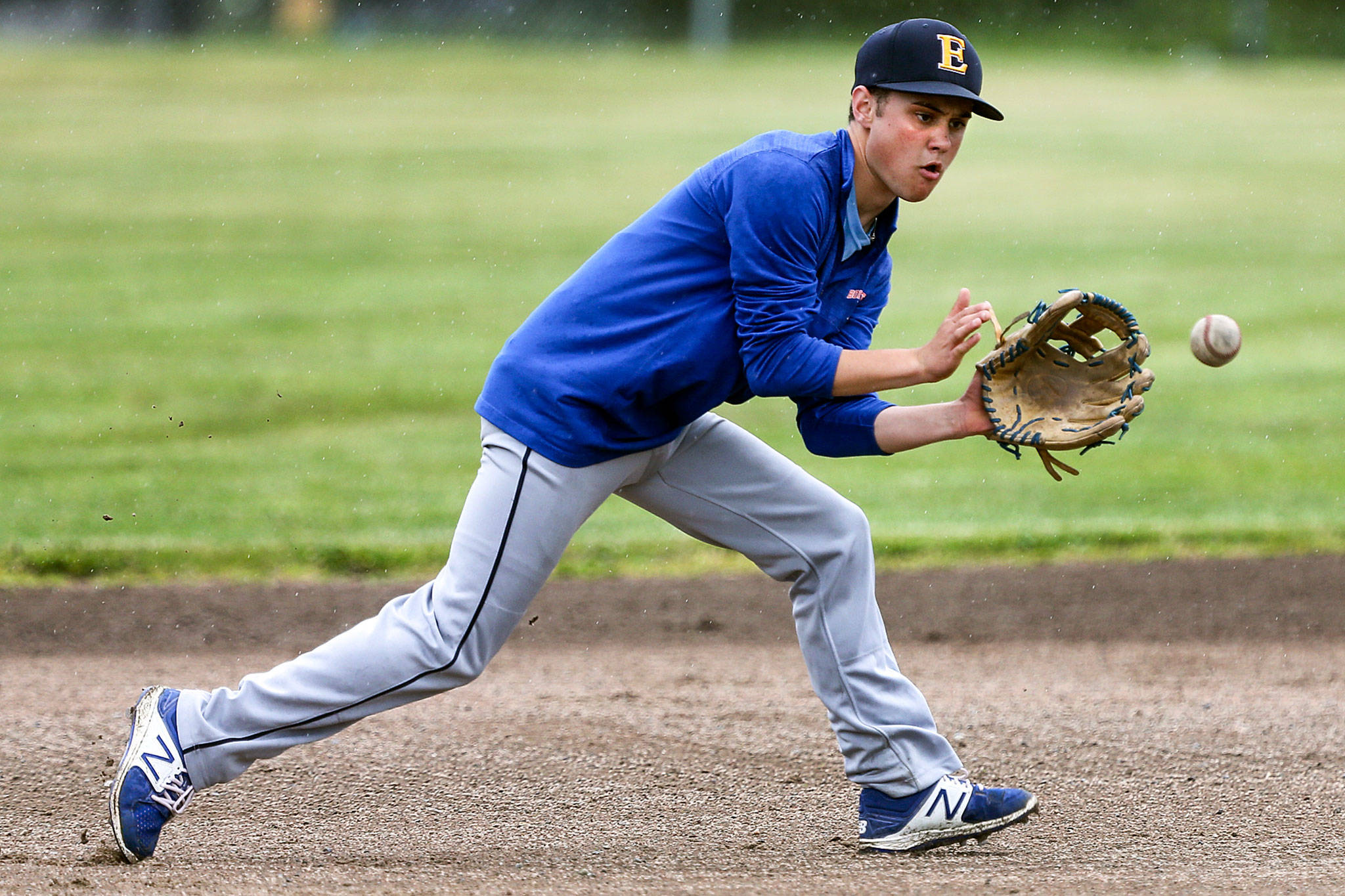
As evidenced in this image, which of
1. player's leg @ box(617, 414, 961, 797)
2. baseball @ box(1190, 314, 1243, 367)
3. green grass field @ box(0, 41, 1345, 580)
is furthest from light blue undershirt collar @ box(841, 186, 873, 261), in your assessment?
green grass field @ box(0, 41, 1345, 580)

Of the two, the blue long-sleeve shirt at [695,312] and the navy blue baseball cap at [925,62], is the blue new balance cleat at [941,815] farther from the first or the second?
the navy blue baseball cap at [925,62]

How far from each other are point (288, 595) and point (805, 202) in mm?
3549

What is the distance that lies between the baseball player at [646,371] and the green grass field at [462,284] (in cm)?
318

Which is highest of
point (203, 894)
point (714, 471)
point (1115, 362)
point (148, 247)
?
point (1115, 362)

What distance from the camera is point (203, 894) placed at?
3.01m

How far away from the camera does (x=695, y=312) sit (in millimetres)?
3129

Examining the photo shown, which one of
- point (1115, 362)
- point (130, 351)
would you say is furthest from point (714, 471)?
point (130, 351)

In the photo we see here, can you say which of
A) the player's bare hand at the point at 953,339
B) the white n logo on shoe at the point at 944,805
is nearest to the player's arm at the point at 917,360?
the player's bare hand at the point at 953,339

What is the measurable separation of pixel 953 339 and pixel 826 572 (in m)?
0.72

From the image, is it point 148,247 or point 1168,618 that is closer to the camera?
point 1168,618

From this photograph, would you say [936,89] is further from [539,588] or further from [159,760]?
[159,760]

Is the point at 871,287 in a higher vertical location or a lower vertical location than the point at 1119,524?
higher

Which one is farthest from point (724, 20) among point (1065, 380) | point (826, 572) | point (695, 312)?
point (695, 312)

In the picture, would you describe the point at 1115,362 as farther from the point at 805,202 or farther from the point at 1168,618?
the point at 1168,618
